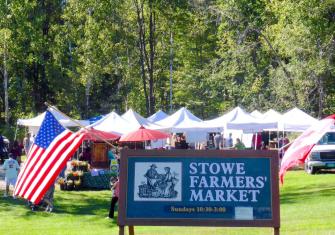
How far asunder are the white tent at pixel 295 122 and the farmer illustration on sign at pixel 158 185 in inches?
894

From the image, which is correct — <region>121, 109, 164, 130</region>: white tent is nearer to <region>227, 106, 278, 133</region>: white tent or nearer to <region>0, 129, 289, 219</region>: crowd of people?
<region>0, 129, 289, 219</region>: crowd of people

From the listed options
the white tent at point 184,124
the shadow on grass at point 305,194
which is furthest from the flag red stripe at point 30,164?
the white tent at point 184,124

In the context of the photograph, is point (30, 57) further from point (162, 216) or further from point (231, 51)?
point (162, 216)

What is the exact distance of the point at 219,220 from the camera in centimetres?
913

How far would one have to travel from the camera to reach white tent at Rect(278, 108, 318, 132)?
3156 centimetres

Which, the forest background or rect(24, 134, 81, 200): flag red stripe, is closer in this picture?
rect(24, 134, 81, 200): flag red stripe

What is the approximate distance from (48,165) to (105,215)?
7.52m

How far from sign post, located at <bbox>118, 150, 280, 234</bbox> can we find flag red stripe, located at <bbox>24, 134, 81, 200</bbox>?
2491 mm

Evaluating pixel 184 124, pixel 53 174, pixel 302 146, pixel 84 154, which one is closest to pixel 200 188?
pixel 302 146

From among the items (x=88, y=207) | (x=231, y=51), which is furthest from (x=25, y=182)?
(x=231, y=51)

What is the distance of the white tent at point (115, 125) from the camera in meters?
30.0

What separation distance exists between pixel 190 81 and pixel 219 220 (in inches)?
1897

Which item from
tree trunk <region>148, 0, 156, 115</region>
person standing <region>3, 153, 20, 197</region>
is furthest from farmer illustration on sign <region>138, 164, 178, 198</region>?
tree trunk <region>148, 0, 156, 115</region>

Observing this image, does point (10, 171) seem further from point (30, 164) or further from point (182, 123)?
point (182, 123)
